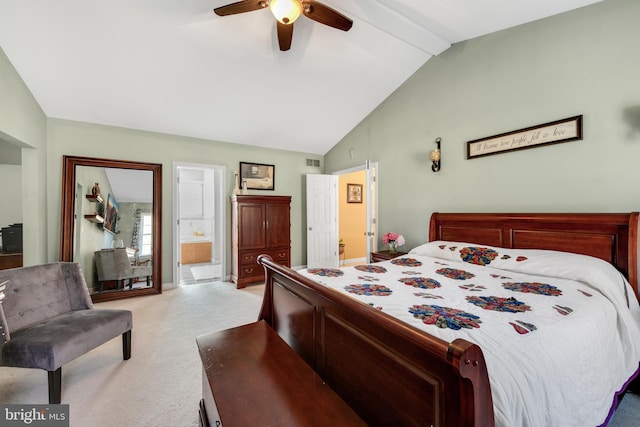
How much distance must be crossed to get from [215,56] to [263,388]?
330 centimetres

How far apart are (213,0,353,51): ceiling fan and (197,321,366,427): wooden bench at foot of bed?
7.55 feet

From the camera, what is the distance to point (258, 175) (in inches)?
195

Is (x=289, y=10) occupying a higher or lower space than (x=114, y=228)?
higher

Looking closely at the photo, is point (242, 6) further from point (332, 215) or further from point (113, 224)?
point (332, 215)

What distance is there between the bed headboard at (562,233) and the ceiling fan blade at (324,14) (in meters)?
2.32

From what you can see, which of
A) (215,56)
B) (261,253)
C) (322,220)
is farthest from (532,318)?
(322,220)

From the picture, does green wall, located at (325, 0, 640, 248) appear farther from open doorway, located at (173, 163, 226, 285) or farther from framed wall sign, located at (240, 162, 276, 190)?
open doorway, located at (173, 163, 226, 285)

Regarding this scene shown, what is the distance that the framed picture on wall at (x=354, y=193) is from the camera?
628cm

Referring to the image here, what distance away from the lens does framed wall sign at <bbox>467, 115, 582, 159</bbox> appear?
231 cm

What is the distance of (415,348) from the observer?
86cm

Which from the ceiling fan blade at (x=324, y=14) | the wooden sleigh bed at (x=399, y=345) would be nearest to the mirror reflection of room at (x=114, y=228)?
the wooden sleigh bed at (x=399, y=345)

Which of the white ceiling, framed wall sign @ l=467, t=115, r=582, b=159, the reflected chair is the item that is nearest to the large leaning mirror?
the reflected chair

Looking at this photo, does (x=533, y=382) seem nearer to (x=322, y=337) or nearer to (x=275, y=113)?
(x=322, y=337)

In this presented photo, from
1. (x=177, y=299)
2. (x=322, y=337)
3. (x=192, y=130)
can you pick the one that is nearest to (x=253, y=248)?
(x=177, y=299)
